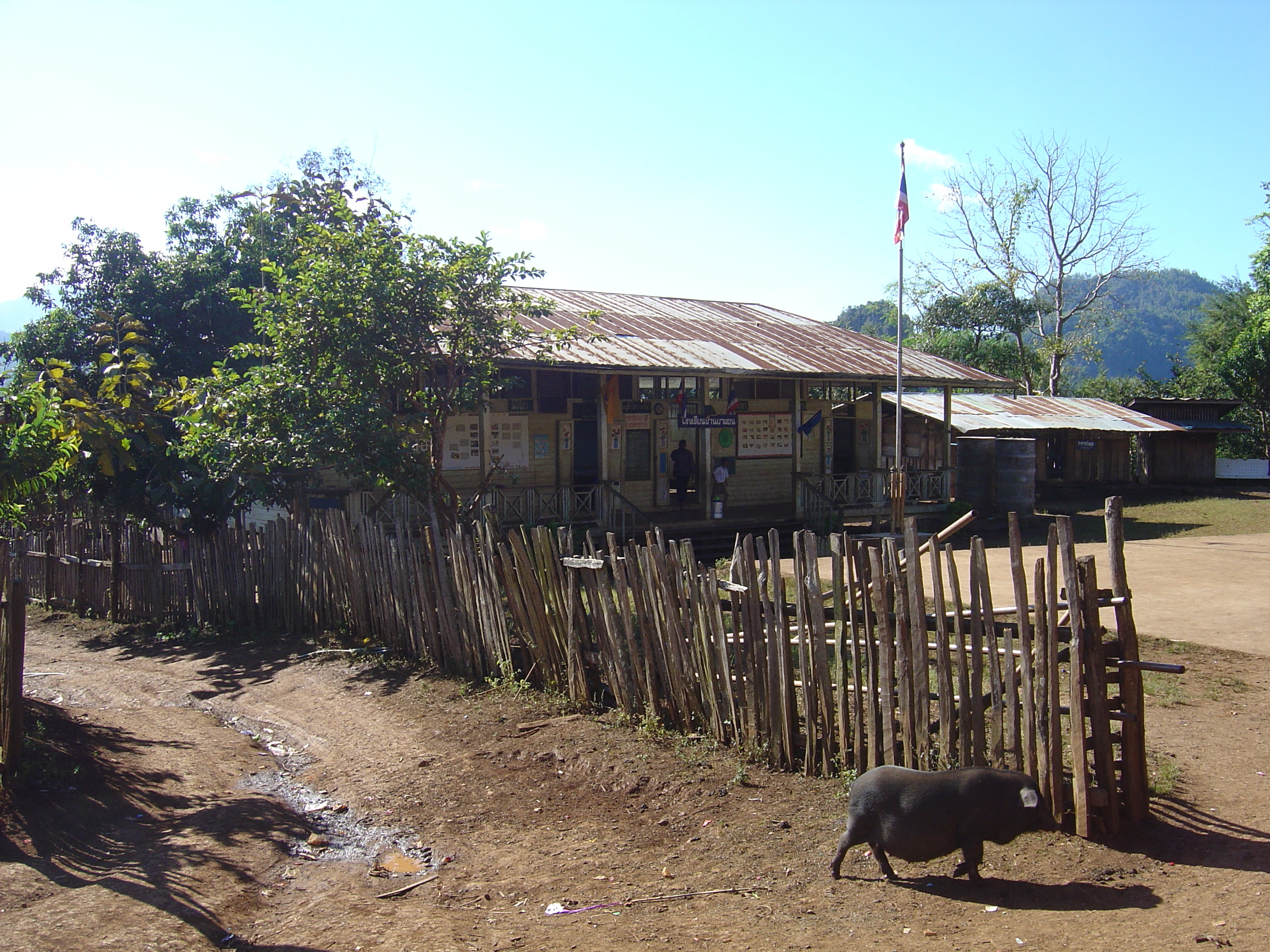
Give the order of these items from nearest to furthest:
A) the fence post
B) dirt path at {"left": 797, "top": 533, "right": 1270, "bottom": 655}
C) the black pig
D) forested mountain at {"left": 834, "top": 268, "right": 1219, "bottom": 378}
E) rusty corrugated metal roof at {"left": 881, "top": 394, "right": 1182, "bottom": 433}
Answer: the black pig < the fence post < dirt path at {"left": 797, "top": 533, "right": 1270, "bottom": 655} < rusty corrugated metal roof at {"left": 881, "top": 394, "right": 1182, "bottom": 433} < forested mountain at {"left": 834, "top": 268, "right": 1219, "bottom": 378}

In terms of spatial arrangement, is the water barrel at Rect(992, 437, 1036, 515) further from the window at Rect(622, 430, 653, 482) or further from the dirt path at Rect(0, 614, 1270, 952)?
the dirt path at Rect(0, 614, 1270, 952)

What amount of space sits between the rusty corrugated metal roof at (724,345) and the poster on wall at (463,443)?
1917mm

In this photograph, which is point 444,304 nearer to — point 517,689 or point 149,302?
point 517,689

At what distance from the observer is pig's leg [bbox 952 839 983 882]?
4242 millimetres

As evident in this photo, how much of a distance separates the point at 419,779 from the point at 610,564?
1971 millimetres

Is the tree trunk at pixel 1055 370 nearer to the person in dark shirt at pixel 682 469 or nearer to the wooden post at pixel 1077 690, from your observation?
the person in dark shirt at pixel 682 469

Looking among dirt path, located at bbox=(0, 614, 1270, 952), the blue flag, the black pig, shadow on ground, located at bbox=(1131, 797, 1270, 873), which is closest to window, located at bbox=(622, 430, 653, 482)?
the blue flag

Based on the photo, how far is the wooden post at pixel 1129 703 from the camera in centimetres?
466

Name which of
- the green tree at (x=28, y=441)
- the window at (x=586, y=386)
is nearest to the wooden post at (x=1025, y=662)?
the green tree at (x=28, y=441)

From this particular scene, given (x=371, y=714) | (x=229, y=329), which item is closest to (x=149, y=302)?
(x=229, y=329)

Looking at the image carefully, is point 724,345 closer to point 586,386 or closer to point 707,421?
point 707,421

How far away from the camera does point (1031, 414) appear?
28688 millimetres

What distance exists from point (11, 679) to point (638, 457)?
42.1ft

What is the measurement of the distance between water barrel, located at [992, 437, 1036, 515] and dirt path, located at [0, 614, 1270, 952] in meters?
15.2
